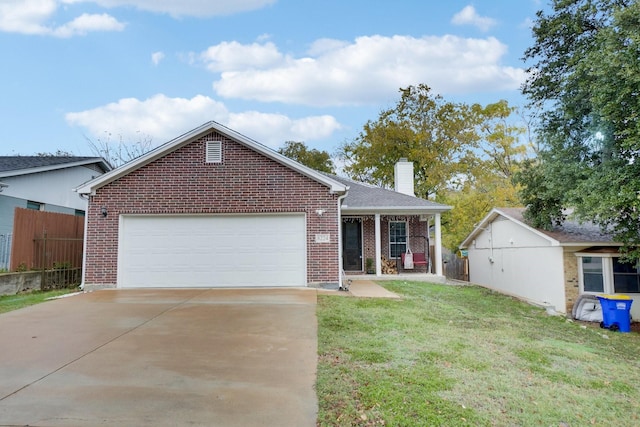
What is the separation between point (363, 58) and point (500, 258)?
1136 centimetres

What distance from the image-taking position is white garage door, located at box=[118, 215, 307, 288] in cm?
1059

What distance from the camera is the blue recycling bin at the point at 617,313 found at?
33.8 ft

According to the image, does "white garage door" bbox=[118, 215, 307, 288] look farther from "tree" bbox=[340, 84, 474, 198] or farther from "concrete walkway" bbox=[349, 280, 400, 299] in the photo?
"tree" bbox=[340, 84, 474, 198]

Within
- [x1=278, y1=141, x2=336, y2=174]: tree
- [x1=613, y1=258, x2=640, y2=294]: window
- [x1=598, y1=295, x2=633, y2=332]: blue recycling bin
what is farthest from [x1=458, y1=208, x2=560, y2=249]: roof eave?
[x1=278, y1=141, x2=336, y2=174]: tree

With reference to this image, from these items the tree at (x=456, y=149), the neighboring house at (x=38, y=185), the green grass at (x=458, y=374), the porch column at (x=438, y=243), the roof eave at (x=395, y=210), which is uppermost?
the tree at (x=456, y=149)

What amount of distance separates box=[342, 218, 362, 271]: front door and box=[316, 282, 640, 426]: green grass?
712cm

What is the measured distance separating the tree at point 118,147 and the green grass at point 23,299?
2104 centimetres

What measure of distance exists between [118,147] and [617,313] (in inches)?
1235

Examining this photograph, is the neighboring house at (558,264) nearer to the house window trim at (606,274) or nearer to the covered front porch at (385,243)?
the house window trim at (606,274)

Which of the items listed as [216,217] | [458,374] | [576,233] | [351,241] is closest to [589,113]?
[576,233]

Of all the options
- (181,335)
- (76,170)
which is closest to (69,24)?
(76,170)

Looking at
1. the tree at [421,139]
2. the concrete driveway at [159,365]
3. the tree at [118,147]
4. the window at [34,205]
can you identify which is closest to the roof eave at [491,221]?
the tree at [421,139]

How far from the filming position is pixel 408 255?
14992 millimetres

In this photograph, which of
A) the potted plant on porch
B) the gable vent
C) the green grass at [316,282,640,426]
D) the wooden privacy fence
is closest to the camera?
the green grass at [316,282,640,426]
